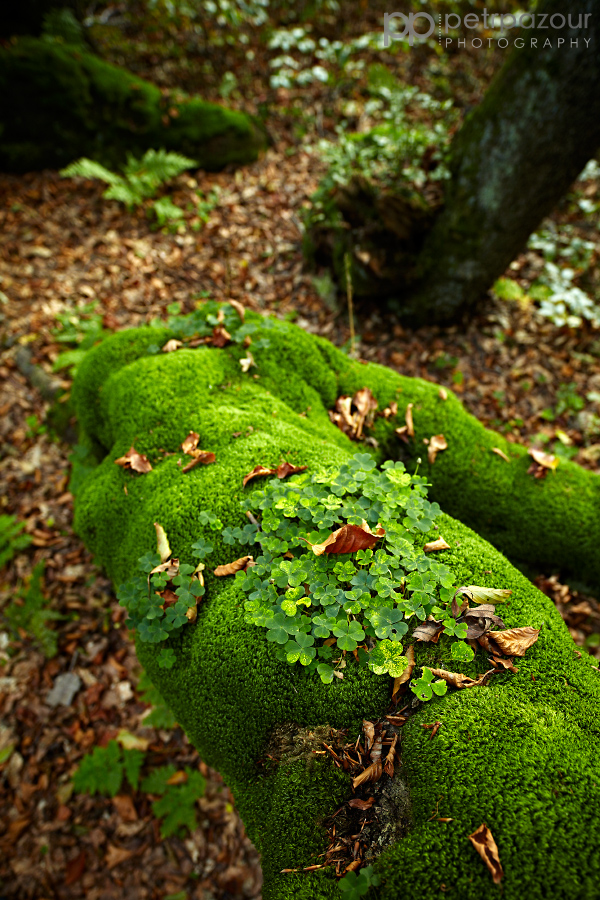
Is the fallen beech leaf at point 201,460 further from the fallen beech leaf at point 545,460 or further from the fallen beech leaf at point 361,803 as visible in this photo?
the fallen beech leaf at point 545,460

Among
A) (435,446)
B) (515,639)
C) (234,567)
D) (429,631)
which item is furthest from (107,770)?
(435,446)

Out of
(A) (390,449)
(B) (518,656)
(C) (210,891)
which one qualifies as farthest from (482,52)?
(C) (210,891)

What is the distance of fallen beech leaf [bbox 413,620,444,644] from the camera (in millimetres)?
1674

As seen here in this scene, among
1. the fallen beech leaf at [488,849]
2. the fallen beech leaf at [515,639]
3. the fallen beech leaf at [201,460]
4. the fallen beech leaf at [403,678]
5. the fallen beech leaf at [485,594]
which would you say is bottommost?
the fallen beech leaf at [488,849]

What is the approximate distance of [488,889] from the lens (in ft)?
3.89

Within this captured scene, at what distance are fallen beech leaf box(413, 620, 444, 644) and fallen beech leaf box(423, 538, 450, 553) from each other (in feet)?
1.05

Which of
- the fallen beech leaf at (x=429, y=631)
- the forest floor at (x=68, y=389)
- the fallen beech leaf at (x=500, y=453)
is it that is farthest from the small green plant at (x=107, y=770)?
the fallen beech leaf at (x=500, y=453)

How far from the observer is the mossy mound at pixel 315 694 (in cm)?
126

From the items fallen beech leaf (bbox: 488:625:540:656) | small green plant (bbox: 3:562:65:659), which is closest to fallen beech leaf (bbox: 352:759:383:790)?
fallen beech leaf (bbox: 488:625:540:656)

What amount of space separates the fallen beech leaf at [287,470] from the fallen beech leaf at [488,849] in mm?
1471

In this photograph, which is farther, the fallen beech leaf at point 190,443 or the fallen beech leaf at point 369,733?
the fallen beech leaf at point 190,443

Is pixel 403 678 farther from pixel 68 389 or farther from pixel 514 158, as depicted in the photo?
pixel 514 158

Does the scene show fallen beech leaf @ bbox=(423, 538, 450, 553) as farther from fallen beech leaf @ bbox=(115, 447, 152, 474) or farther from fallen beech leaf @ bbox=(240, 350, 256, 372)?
fallen beech leaf @ bbox=(240, 350, 256, 372)

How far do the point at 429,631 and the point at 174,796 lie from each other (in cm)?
275
